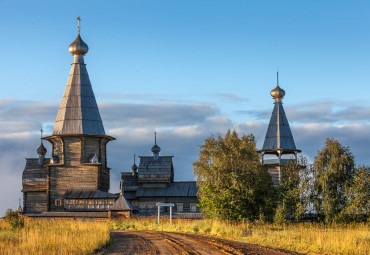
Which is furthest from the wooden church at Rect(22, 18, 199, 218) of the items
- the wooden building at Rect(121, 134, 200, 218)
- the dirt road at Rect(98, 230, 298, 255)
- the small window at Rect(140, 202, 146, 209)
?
the dirt road at Rect(98, 230, 298, 255)

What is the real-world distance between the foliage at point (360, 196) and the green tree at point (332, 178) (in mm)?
746

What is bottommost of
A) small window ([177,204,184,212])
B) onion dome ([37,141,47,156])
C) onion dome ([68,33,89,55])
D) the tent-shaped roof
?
small window ([177,204,184,212])

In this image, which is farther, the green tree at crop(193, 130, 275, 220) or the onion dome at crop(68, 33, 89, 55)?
the onion dome at crop(68, 33, 89, 55)

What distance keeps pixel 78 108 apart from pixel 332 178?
25638 millimetres

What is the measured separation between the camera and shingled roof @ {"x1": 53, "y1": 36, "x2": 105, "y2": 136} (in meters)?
52.3

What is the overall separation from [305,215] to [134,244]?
23.1 m

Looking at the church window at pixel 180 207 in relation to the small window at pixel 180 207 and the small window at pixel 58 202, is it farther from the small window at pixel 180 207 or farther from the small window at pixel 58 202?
the small window at pixel 58 202

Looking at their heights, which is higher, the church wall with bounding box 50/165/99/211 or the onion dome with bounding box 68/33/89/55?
the onion dome with bounding box 68/33/89/55

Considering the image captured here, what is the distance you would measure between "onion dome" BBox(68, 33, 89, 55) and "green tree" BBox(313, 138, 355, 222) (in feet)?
87.6

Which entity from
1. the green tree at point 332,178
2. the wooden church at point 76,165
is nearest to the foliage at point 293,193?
the green tree at point 332,178

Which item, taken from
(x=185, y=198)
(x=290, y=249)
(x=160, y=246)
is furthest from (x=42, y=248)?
(x=185, y=198)

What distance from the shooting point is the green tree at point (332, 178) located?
38156 millimetres

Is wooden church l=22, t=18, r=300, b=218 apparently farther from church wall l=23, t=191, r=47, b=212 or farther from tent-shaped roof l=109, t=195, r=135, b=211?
tent-shaped roof l=109, t=195, r=135, b=211

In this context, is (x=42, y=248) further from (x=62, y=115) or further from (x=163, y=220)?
(x=62, y=115)
